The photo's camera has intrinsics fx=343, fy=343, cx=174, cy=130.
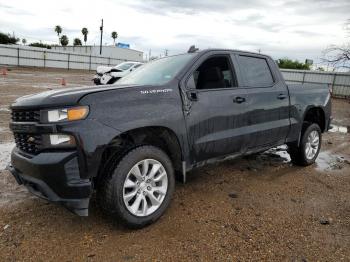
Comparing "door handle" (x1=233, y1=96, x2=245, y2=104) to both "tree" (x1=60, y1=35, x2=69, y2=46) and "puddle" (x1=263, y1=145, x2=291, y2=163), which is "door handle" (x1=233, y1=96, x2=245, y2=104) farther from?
"tree" (x1=60, y1=35, x2=69, y2=46)

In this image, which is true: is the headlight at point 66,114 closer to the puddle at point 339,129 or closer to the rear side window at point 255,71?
the rear side window at point 255,71

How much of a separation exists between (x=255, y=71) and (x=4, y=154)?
436 cm

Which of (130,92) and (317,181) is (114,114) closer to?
(130,92)

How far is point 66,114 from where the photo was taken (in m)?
3.03

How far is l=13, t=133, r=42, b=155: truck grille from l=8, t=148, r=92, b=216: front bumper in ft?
0.36

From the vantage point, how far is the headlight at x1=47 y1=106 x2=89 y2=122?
3.03 m

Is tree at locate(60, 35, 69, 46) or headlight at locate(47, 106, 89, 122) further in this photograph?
tree at locate(60, 35, 69, 46)

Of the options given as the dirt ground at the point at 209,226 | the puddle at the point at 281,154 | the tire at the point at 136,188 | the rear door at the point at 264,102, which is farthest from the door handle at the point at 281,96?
the tire at the point at 136,188

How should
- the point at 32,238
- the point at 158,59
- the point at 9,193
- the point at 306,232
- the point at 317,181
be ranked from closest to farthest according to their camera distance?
the point at 32,238, the point at 306,232, the point at 9,193, the point at 158,59, the point at 317,181

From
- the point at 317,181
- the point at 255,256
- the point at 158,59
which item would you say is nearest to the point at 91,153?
the point at 255,256

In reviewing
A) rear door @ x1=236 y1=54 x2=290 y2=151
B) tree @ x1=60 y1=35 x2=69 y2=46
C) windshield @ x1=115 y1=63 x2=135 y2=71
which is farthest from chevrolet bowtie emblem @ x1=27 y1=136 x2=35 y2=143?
tree @ x1=60 y1=35 x2=69 y2=46

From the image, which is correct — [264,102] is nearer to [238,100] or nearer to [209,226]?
[238,100]

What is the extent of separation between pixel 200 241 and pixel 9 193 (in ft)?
8.32

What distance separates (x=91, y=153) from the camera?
3.04 metres
